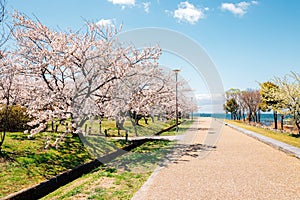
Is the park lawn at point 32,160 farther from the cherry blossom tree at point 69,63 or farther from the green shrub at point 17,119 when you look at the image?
the green shrub at point 17,119

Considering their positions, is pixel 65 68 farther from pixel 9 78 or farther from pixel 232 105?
pixel 232 105

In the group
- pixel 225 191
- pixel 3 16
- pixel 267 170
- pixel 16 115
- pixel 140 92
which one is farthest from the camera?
pixel 140 92

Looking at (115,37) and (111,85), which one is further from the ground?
(115,37)

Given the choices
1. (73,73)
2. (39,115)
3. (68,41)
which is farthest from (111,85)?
(39,115)

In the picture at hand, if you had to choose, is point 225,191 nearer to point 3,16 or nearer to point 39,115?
point 39,115

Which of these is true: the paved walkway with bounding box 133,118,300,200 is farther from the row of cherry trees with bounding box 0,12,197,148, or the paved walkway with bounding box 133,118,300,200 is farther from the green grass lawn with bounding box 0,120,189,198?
the row of cherry trees with bounding box 0,12,197,148

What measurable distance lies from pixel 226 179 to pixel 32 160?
6912 millimetres

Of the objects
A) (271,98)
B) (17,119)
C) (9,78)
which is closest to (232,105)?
(271,98)

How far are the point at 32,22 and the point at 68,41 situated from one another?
1.88 metres

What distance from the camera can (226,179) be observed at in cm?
699

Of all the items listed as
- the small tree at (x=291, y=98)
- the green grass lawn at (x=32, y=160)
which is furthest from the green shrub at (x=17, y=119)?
the small tree at (x=291, y=98)

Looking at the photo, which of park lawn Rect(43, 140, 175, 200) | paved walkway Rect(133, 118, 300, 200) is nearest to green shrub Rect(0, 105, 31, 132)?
park lawn Rect(43, 140, 175, 200)

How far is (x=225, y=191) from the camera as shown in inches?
234

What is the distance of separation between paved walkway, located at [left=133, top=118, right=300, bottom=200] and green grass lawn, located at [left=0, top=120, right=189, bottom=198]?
1.50 m
